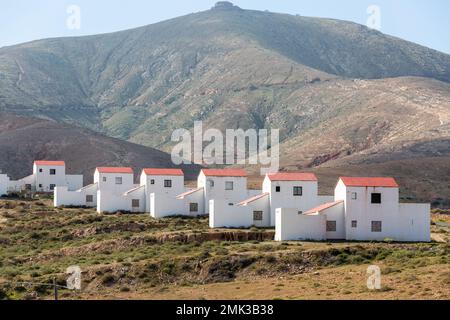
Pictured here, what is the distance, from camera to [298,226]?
46906 millimetres

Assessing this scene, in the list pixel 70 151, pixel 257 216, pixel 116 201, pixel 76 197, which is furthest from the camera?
pixel 70 151

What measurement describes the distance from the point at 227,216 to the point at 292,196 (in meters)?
4.60

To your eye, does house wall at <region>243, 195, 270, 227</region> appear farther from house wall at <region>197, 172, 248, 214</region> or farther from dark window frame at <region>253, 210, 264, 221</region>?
house wall at <region>197, 172, 248, 214</region>

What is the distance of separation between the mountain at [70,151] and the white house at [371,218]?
52260 mm

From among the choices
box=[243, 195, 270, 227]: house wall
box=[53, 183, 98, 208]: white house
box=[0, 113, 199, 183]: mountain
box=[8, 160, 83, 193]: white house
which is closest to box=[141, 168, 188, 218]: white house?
box=[53, 183, 98, 208]: white house

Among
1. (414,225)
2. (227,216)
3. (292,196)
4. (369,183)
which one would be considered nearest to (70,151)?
(292,196)

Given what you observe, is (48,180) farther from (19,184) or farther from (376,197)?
(376,197)

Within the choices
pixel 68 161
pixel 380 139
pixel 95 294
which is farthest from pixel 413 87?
pixel 95 294

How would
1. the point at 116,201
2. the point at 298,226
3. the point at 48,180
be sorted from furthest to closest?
the point at 48,180 → the point at 116,201 → the point at 298,226

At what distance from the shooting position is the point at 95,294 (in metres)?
36.3

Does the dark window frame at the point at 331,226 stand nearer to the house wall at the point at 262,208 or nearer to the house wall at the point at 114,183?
the house wall at the point at 262,208

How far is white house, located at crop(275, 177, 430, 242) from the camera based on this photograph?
155ft

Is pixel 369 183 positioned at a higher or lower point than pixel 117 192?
lower
